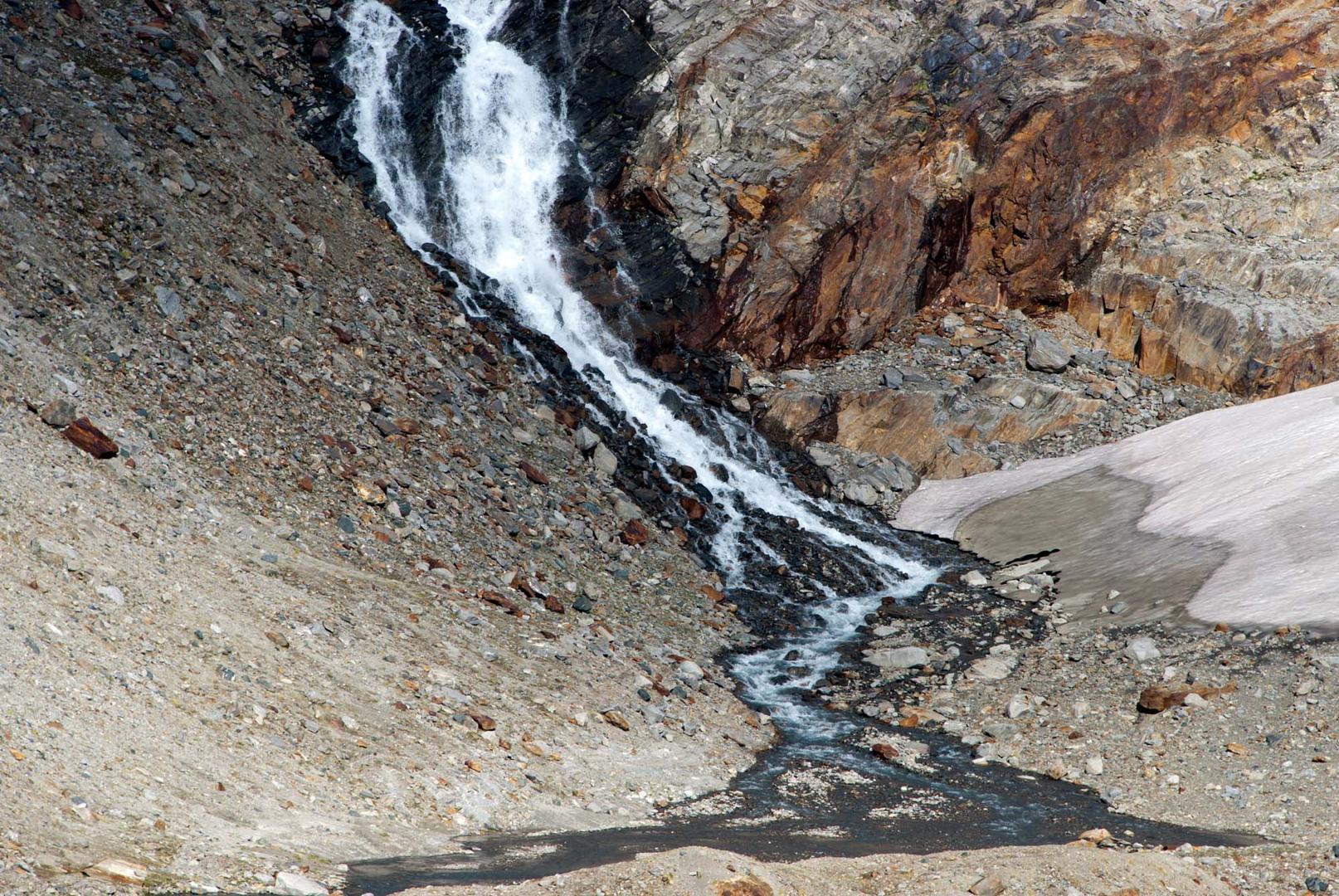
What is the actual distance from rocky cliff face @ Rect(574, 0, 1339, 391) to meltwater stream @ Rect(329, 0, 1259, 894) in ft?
9.90

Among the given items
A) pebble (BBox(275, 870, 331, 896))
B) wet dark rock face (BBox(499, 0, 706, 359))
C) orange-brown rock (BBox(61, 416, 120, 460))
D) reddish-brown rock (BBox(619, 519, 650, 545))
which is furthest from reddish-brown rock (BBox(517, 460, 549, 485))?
pebble (BBox(275, 870, 331, 896))

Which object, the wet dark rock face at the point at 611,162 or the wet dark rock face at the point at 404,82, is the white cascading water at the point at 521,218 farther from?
the wet dark rock face at the point at 611,162

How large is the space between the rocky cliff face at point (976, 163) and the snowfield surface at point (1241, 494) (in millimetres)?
5510

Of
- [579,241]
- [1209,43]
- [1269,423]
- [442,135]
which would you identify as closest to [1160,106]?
[1209,43]

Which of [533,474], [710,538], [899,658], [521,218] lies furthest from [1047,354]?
[533,474]

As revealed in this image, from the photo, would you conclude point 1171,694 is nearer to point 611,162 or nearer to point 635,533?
point 635,533

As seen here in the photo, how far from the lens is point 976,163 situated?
35.1 m

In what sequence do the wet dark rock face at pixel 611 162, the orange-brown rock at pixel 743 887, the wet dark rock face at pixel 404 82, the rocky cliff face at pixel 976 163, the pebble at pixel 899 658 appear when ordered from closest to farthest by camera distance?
the orange-brown rock at pixel 743 887, the pebble at pixel 899 658, the wet dark rock face at pixel 404 82, the wet dark rock face at pixel 611 162, the rocky cliff face at pixel 976 163

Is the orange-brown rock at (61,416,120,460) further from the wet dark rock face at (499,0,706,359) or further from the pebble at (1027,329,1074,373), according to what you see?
the pebble at (1027,329,1074,373)

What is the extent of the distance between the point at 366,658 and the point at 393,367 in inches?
390

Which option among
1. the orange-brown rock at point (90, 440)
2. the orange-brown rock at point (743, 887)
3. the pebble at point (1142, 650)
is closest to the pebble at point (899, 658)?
the pebble at point (1142, 650)

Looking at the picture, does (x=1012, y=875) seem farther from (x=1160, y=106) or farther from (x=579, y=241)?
(x=1160, y=106)

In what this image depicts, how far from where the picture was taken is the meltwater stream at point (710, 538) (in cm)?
1406

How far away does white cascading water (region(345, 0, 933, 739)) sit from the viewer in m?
28.7
